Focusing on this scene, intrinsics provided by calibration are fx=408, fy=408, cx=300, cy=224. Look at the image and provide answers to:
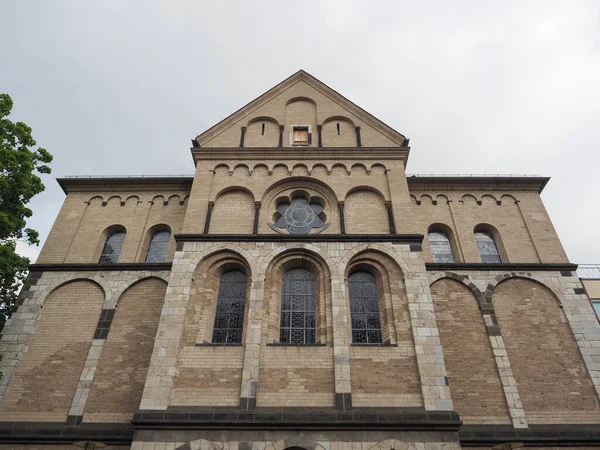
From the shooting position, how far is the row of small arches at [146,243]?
16.1 metres

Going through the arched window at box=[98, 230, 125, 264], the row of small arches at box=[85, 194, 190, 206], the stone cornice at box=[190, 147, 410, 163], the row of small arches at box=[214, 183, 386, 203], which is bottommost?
the arched window at box=[98, 230, 125, 264]

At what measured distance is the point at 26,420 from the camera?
1190cm

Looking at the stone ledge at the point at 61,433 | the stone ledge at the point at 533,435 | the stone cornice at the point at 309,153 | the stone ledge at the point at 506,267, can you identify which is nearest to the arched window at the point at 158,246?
the stone cornice at the point at 309,153

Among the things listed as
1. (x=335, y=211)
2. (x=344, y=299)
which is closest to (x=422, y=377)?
(x=344, y=299)

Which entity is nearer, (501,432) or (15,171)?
(501,432)

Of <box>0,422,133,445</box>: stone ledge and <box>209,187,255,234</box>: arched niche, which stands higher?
<box>209,187,255,234</box>: arched niche

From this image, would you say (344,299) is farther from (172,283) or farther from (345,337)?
(172,283)

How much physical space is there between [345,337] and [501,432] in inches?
207

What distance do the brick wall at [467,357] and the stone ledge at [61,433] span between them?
32.2 feet

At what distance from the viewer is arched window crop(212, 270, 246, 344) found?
1232cm

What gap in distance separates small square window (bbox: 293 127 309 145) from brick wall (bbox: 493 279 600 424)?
31.1 feet

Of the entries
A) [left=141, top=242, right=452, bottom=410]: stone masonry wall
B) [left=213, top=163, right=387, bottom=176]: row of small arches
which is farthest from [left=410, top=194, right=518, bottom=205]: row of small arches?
[left=141, top=242, right=452, bottom=410]: stone masonry wall

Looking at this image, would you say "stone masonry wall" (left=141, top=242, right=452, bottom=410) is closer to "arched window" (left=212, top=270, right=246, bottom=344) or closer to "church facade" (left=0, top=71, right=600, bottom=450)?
"church facade" (left=0, top=71, right=600, bottom=450)

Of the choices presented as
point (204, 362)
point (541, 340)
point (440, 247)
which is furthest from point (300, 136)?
point (541, 340)
